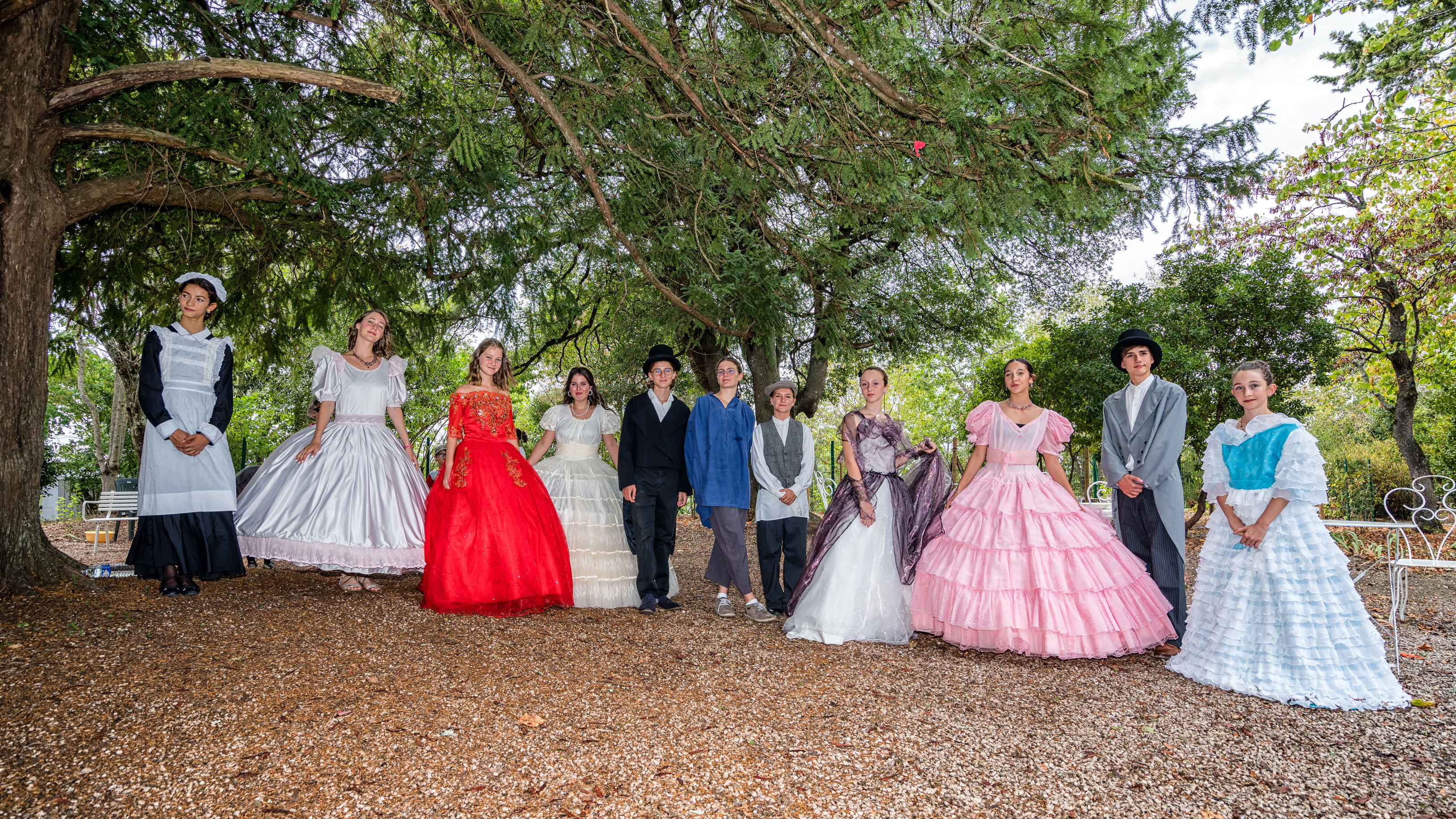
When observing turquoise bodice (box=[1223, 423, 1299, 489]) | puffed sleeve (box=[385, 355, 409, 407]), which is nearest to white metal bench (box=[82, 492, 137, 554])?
puffed sleeve (box=[385, 355, 409, 407])

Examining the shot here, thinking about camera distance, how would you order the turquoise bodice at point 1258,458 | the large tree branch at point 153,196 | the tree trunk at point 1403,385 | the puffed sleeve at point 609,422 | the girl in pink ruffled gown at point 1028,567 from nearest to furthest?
the turquoise bodice at point 1258,458 < the girl in pink ruffled gown at point 1028,567 < the large tree branch at point 153,196 < the puffed sleeve at point 609,422 < the tree trunk at point 1403,385

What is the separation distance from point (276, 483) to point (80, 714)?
246cm

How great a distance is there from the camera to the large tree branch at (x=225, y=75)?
4.15 metres

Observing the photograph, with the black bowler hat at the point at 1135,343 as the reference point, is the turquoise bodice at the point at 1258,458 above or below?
below

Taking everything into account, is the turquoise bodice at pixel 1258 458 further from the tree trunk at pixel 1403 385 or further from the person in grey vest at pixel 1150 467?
the tree trunk at pixel 1403 385

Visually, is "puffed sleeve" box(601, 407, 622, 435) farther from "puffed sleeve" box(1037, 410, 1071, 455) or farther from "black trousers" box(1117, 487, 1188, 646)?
"black trousers" box(1117, 487, 1188, 646)

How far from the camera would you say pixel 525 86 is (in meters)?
4.20

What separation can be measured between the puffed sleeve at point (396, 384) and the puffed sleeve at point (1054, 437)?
4.51 meters

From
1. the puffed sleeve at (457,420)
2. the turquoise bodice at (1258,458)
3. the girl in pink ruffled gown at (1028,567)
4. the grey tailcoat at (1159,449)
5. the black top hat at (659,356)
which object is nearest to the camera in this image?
the turquoise bodice at (1258,458)

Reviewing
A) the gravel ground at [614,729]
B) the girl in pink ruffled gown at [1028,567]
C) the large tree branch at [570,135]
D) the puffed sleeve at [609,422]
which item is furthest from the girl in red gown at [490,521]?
the girl in pink ruffled gown at [1028,567]

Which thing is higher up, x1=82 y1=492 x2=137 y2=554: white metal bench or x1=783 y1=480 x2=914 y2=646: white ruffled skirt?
x1=82 y1=492 x2=137 y2=554: white metal bench

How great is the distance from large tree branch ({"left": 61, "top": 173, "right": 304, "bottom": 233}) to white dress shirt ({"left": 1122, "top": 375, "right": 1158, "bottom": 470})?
5896 mm

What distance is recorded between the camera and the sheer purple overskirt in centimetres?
493

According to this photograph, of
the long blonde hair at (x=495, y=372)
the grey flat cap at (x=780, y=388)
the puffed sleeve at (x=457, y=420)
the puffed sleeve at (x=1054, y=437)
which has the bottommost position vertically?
the puffed sleeve at (x=1054, y=437)
